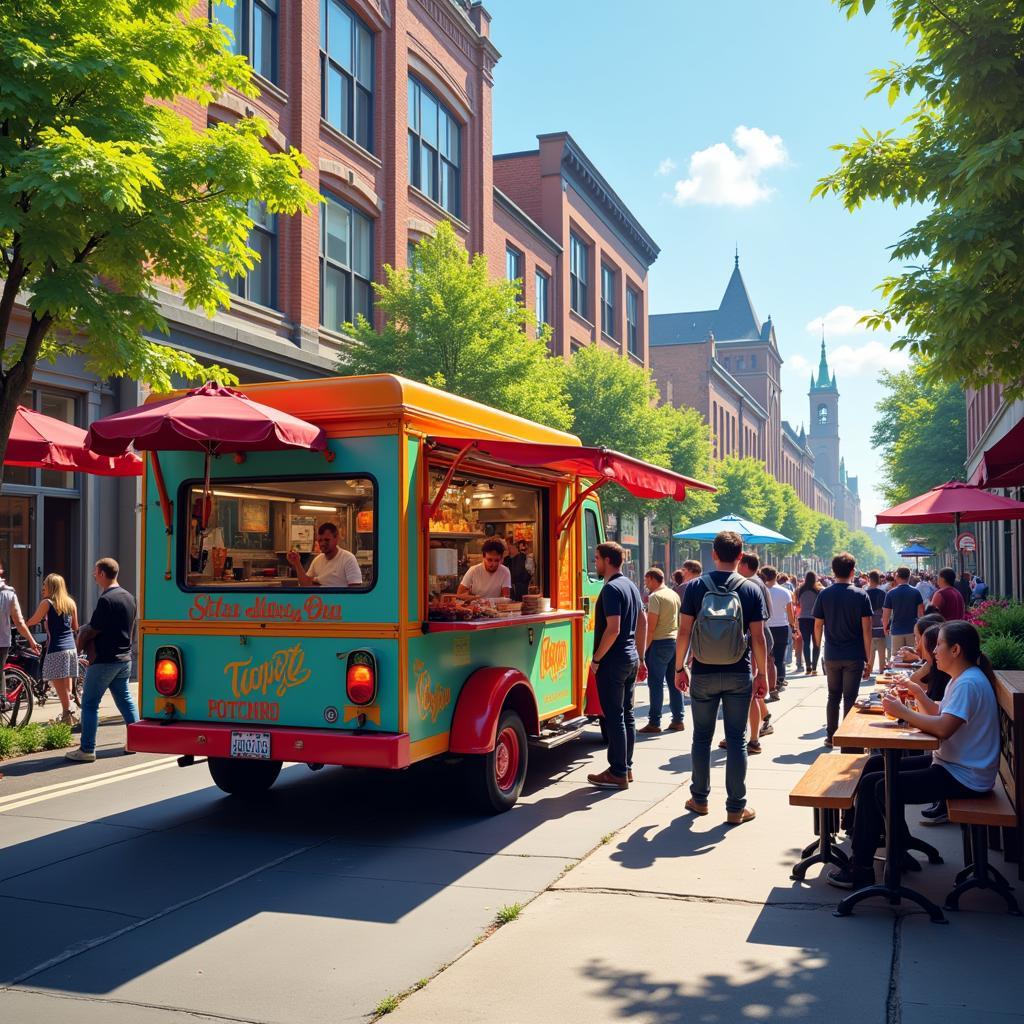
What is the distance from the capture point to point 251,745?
707cm

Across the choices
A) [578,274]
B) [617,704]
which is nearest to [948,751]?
[617,704]

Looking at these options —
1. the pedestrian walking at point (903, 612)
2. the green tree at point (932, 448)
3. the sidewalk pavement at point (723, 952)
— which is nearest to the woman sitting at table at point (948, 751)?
the sidewalk pavement at point (723, 952)

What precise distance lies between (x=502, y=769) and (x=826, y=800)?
9.74 feet

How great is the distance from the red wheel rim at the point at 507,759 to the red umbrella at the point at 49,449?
5.08m

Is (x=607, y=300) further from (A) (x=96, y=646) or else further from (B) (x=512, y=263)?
(A) (x=96, y=646)

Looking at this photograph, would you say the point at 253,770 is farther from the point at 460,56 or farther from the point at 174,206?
the point at 460,56

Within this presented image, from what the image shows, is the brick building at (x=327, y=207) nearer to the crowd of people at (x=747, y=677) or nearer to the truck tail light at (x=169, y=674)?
the truck tail light at (x=169, y=674)

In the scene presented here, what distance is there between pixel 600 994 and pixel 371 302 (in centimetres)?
1986

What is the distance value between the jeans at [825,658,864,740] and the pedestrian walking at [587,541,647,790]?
2.37m

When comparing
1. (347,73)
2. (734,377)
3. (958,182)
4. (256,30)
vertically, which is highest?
(734,377)

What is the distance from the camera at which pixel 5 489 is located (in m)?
15.0

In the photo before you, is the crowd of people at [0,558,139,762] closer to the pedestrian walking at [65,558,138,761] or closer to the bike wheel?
the pedestrian walking at [65,558,138,761]

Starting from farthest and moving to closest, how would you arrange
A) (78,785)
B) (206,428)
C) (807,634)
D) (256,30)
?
1. (807,634)
2. (256,30)
3. (78,785)
4. (206,428)

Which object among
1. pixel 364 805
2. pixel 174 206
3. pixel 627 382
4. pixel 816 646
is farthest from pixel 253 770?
pixel 627 382
